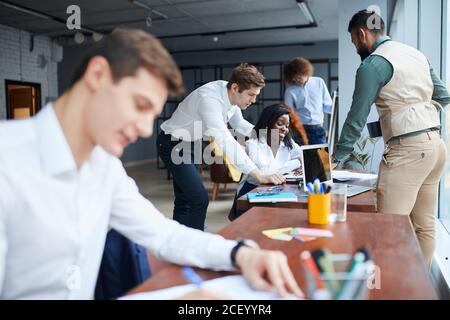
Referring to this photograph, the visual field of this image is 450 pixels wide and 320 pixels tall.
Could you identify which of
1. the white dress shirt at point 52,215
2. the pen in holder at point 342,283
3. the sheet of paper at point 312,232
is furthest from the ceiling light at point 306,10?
the pen in holder at point 342,283

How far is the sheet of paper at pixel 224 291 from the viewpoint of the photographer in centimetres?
82

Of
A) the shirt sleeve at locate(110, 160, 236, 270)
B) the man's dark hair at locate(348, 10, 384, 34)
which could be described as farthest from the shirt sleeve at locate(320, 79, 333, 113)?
the shirt sleeve at locate(110, 160, 236, 270)

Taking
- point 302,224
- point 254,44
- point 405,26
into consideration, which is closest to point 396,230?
point 302,224

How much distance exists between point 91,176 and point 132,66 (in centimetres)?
29

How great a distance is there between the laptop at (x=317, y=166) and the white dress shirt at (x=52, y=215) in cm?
102

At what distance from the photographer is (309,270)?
0.80m

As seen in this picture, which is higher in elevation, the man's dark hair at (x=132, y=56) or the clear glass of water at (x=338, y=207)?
the man's dark hair at (x=132, y=56)

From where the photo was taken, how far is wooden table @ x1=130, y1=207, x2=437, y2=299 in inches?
34.3

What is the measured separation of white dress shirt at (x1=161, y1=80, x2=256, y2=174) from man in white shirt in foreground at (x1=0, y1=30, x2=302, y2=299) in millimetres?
1601

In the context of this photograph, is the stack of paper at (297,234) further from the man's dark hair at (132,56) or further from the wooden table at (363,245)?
the man's dark hair at (132,56)

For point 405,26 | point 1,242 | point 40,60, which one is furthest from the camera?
point 40,60

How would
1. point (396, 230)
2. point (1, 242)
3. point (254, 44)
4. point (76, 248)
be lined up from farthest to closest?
point (254, 44) → point (396, 230) → point (76, 248) → point (1, 242)

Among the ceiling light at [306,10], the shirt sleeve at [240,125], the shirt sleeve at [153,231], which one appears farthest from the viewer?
the ceiling light at [306,10]
